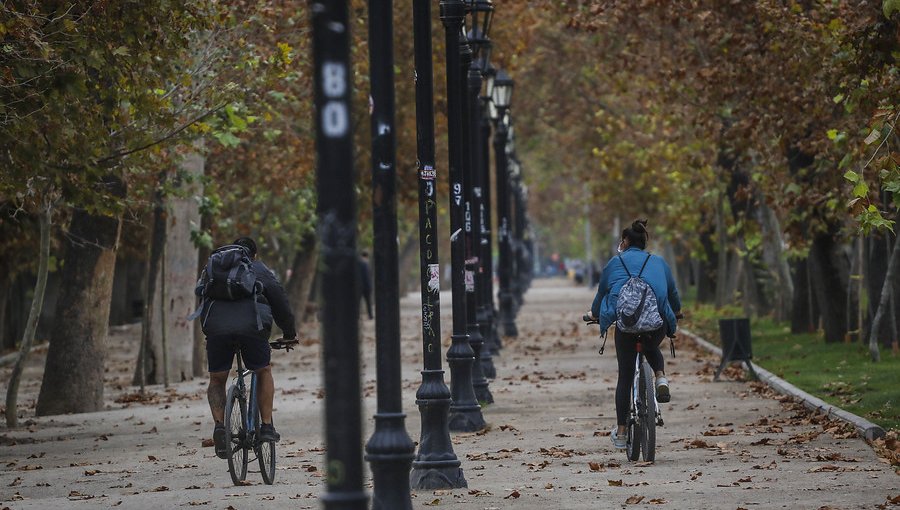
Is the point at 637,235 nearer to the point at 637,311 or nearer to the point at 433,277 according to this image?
the point at 637,311

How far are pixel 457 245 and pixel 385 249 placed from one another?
680 centimetres

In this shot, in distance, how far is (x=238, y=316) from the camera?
1268cm

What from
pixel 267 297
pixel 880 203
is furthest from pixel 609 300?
pixel 880 203

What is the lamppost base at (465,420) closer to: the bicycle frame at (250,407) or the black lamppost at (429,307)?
the black lamppost at (429,307)

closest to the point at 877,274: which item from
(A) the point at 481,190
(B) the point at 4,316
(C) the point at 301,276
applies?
(A) the point at 481,190

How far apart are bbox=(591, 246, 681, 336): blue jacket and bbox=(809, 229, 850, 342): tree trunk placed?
15.5 m

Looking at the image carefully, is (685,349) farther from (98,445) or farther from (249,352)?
(249,352)

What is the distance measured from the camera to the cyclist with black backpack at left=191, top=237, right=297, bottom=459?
1266cm

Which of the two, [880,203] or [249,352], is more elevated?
[880,203]

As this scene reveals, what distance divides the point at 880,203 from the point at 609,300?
12451 millimetres

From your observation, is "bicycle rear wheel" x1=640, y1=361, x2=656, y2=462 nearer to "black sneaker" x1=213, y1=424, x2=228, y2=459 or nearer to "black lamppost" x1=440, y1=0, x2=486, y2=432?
"black lamppost" x1=440, y1=0, x2=486, y2=432

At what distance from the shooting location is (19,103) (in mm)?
15500

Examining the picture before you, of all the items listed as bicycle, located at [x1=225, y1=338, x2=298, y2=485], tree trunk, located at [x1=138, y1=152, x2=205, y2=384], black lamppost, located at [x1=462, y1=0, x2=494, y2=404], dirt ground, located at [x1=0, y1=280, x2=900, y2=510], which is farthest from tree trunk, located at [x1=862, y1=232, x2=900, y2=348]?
bicycle, located at [x1=225, y1=338, x2=298, y2=485]

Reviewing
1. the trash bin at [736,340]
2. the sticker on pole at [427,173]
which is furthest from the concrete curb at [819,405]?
the sticker on pole at [427,173]
